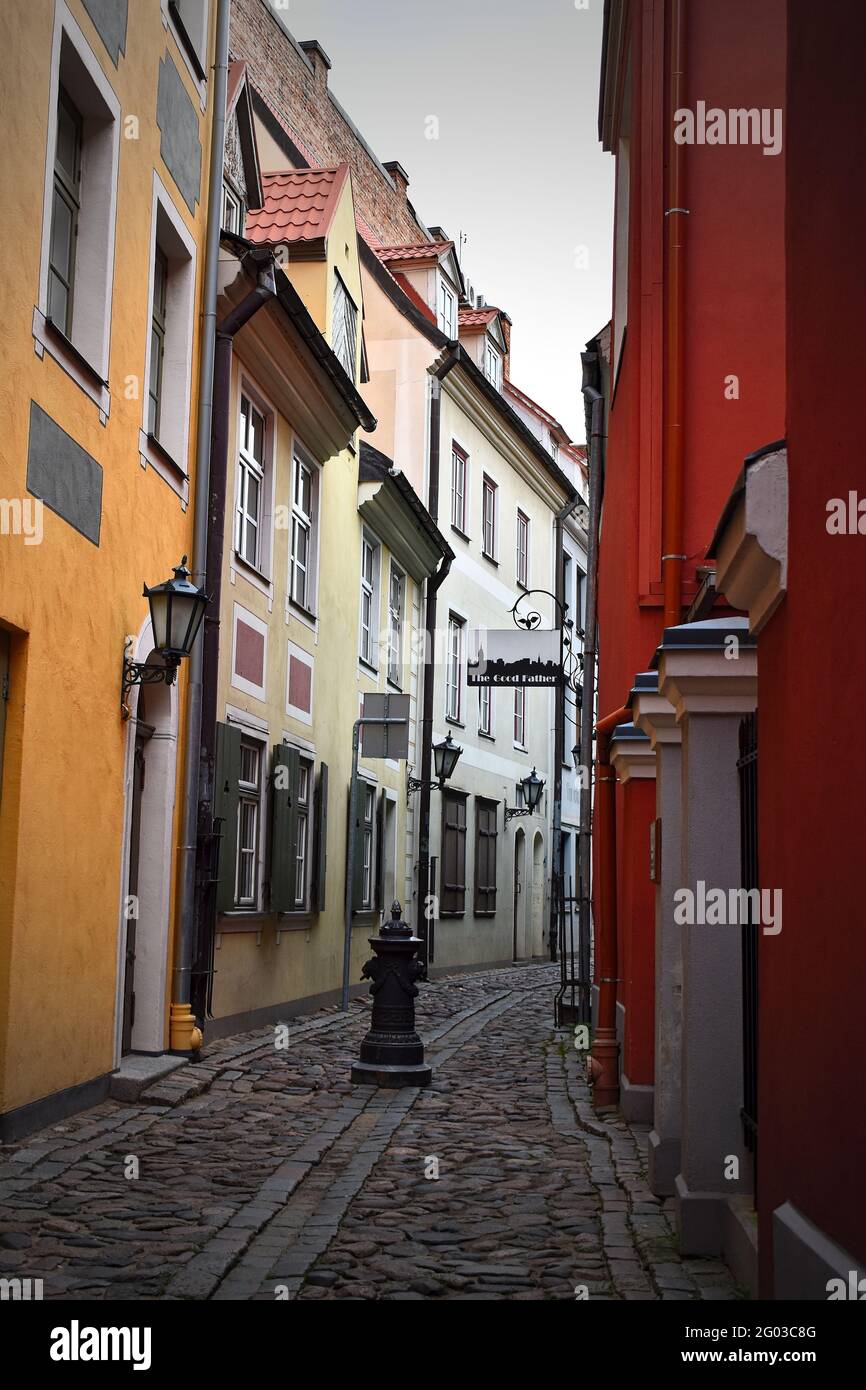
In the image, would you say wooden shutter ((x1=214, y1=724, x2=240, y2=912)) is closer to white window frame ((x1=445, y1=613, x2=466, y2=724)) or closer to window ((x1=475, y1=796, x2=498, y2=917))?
white window frame ((x1=445, y1=613, x2=466, y2=724))

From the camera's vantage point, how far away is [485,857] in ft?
85.7

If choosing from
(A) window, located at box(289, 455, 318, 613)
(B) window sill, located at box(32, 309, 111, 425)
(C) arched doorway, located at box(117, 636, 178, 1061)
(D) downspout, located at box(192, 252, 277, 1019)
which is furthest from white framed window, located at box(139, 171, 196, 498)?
(A) window, located at box(289, 455, 318, 613)

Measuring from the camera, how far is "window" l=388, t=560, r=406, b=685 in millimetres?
20359

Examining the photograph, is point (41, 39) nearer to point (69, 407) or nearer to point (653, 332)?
point (69, 407)

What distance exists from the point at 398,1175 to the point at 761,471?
4.26 meters

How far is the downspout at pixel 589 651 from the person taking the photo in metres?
13.6

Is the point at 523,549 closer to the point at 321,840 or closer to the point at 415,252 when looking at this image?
the point at 415,252

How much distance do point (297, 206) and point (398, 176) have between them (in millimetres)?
14244

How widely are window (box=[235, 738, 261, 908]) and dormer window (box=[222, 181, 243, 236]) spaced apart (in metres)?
4.52

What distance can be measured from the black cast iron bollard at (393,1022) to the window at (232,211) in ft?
21.3

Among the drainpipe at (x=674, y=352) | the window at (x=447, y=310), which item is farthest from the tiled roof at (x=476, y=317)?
the drainpipe at (x=674, y=352)

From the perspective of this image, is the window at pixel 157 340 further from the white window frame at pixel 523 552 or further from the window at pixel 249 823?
the white window frame at pixel 523 552

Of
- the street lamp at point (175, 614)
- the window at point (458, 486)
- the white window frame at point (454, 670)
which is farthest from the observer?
the window at point (458, 486)

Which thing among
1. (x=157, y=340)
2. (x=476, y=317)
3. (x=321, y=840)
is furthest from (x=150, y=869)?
(x=476, y=317)
